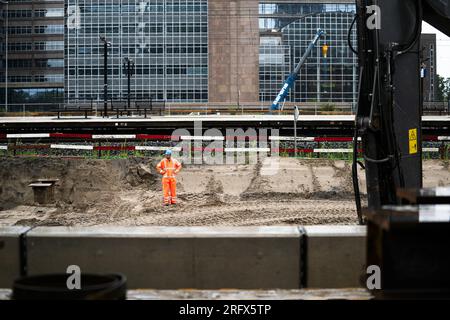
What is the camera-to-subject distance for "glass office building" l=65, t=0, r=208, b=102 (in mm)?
73000

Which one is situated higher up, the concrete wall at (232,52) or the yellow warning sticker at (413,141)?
the concrete wall at (232,52)

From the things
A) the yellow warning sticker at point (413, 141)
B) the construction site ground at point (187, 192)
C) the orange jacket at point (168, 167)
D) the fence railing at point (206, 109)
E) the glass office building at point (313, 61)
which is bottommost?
the construction site ground at point (187, 192)

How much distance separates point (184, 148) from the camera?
2489 centimetres

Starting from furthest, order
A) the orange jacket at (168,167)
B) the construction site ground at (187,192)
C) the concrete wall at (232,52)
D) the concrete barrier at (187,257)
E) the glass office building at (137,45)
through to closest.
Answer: the concrete wall at (232,52)
the glass office building at (137,45)
the orange jacket at (168,167)
the construction site ground at (187,192)
the concrete barrier at (187,257)

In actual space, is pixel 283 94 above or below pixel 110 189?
above

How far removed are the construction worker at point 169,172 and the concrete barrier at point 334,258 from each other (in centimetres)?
1125

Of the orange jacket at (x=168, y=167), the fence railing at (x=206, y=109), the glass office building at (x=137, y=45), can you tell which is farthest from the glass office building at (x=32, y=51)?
the orange jacket at (x=168, y=167)

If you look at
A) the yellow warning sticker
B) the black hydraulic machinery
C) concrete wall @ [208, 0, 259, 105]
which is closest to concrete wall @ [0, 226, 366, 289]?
the black hydraulic machinery

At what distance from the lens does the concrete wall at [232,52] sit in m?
75.9

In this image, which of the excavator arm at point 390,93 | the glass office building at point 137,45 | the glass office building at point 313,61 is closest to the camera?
the excavator arm at point 390,93

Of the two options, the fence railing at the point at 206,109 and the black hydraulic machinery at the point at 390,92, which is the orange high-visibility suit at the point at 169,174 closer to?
the black hydraulic machinery at the point at 390,92

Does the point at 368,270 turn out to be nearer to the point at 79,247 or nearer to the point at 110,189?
the point at 79,247

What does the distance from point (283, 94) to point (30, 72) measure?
157 feet
